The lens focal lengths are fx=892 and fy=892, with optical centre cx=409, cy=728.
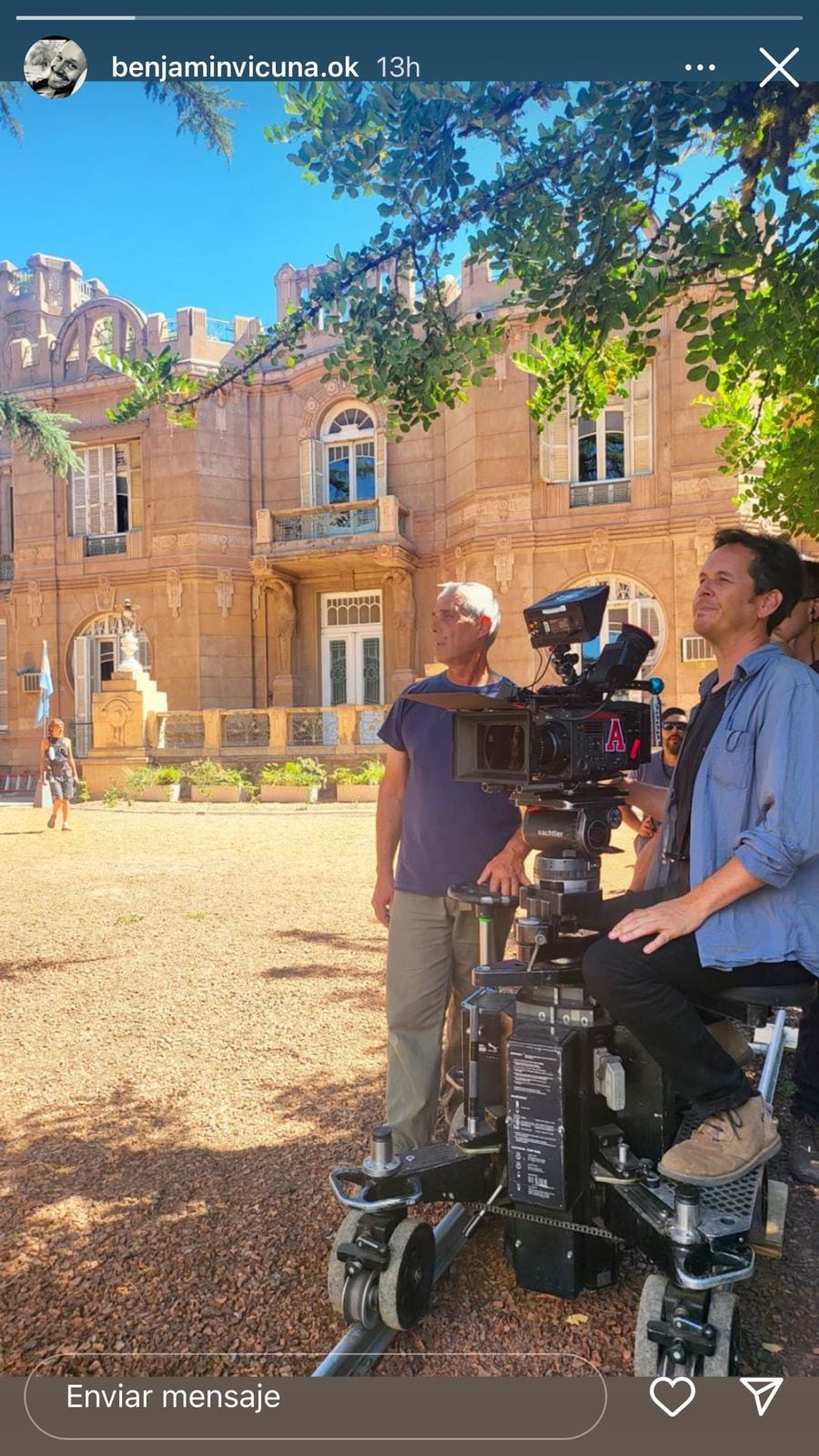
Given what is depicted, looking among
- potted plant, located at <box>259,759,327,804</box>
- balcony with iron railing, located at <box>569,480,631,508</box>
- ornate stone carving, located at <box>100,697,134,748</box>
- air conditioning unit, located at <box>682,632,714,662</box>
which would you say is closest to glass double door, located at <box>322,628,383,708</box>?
potted plant, located at <box>259,759,327,804</box>

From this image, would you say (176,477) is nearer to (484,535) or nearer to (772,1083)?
(484,535)

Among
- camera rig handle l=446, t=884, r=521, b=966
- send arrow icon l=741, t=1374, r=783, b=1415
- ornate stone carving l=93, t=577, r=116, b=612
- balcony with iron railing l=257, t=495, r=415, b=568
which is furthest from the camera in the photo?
ornate stone carving l=93, t=577, r=116, b=612

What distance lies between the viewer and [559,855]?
2.17 metres

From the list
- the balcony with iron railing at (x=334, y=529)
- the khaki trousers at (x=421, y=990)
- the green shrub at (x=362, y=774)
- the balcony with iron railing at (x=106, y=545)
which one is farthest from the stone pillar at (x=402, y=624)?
the khaki trousers at (x=421, y=990)

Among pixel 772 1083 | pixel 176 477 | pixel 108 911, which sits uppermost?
pixel 176 477

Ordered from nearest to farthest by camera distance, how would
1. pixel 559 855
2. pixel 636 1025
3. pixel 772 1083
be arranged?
pixel 636 1025
pixel 559 855
pixel 772 1083

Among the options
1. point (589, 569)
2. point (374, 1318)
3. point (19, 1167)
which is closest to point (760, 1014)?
Answer: point (374, 1318)

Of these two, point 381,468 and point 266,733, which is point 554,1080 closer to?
point 266,733

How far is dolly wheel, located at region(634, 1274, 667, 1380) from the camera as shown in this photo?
5.66 ft

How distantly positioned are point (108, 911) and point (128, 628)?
14.6 metres

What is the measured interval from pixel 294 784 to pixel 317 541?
630 cm

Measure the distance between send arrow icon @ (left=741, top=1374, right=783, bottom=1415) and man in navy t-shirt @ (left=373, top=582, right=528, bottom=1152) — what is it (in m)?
1.49

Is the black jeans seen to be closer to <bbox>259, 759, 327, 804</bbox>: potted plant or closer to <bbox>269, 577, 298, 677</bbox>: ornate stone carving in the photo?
<bbox>259, 759, 327, 804</bbox>: potted plant

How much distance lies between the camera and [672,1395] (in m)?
1.42
